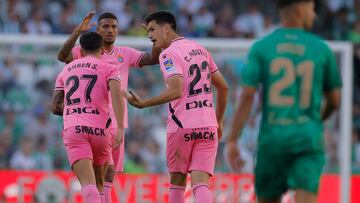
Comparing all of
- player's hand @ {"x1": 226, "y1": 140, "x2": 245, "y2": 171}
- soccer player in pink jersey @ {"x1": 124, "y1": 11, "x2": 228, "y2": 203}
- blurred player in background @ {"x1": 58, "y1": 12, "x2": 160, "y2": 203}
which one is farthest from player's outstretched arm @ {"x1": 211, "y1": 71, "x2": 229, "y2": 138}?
player's hand @ {"x1": 226, "y1": 140, "x2": 245, "y2": 171}

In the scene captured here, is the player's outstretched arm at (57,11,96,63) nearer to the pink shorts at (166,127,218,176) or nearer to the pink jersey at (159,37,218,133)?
the pink jersey at (159,37,218,133)

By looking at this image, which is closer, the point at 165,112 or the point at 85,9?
the point at 165,112

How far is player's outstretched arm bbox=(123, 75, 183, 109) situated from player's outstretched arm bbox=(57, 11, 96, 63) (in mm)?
1618

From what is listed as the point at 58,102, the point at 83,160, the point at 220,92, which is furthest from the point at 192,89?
the point at 58,102

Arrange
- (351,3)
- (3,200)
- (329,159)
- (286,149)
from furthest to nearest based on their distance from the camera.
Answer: (351,3) → (329,159) → (3,200) → (286,149)

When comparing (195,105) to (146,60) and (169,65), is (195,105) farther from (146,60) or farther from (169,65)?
(146,60)

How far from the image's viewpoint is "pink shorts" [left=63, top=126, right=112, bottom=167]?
12.0 meters

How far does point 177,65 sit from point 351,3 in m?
17.6

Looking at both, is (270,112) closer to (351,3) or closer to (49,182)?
(49,182)

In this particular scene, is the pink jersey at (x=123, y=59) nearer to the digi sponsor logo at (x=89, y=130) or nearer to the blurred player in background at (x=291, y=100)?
the digi sponsor logo at (x=89, y=130)

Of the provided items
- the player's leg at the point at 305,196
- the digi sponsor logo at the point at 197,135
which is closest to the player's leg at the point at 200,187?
the digi sponsor logo at the point at 197,135

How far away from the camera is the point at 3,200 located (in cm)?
1848

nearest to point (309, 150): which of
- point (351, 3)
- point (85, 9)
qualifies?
point (85, 9)

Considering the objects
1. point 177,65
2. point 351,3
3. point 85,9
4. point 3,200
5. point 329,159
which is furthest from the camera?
point 351,3
